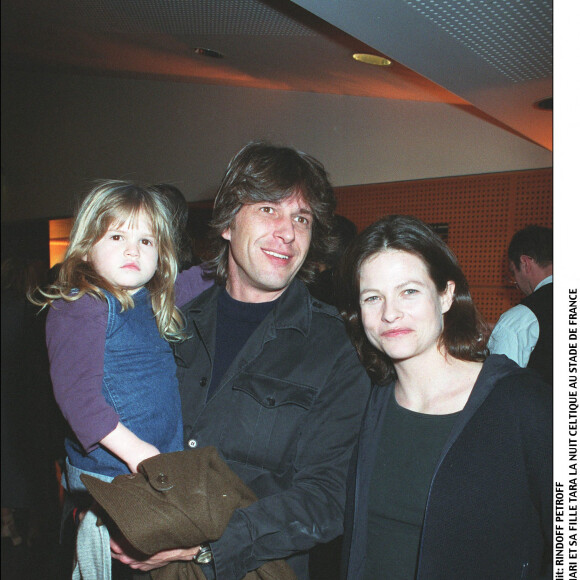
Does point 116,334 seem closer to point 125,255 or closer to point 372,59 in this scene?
point 125,255

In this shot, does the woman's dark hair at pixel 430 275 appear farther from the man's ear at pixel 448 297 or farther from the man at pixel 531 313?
the man at pixel 531 313

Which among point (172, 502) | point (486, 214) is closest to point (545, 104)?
point (486, 214)

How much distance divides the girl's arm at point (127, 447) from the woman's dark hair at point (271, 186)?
2.32ft

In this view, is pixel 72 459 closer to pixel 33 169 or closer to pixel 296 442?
pixel 296 442

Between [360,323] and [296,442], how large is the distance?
422 millimetres

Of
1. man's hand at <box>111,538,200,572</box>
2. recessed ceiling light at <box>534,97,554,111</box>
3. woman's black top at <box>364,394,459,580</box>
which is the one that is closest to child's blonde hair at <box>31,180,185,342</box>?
man's hand at <box>111,538,200,572</box>

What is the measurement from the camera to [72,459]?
5.60 feet

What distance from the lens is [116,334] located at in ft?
5.61

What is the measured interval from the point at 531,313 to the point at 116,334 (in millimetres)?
2195

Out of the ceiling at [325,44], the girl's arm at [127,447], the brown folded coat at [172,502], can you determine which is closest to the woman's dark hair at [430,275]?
the brown folded coat at [172,502]

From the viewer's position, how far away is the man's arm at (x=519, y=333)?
2955 mm

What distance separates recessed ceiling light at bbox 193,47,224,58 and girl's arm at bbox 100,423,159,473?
12.8 ft

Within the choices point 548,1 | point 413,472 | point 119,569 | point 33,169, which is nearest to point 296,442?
point 413,472

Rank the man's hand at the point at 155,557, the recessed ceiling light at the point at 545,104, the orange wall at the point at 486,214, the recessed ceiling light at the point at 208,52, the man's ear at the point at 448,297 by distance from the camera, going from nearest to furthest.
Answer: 1. the man's hand at the point at 155,557
2. the man's ear at the point at 448,297
3. the recessed ceiling light at the point at 545,104
4. the orange wall at the point at 486,214
5. the recessed ceiling light at the point at 208,52
